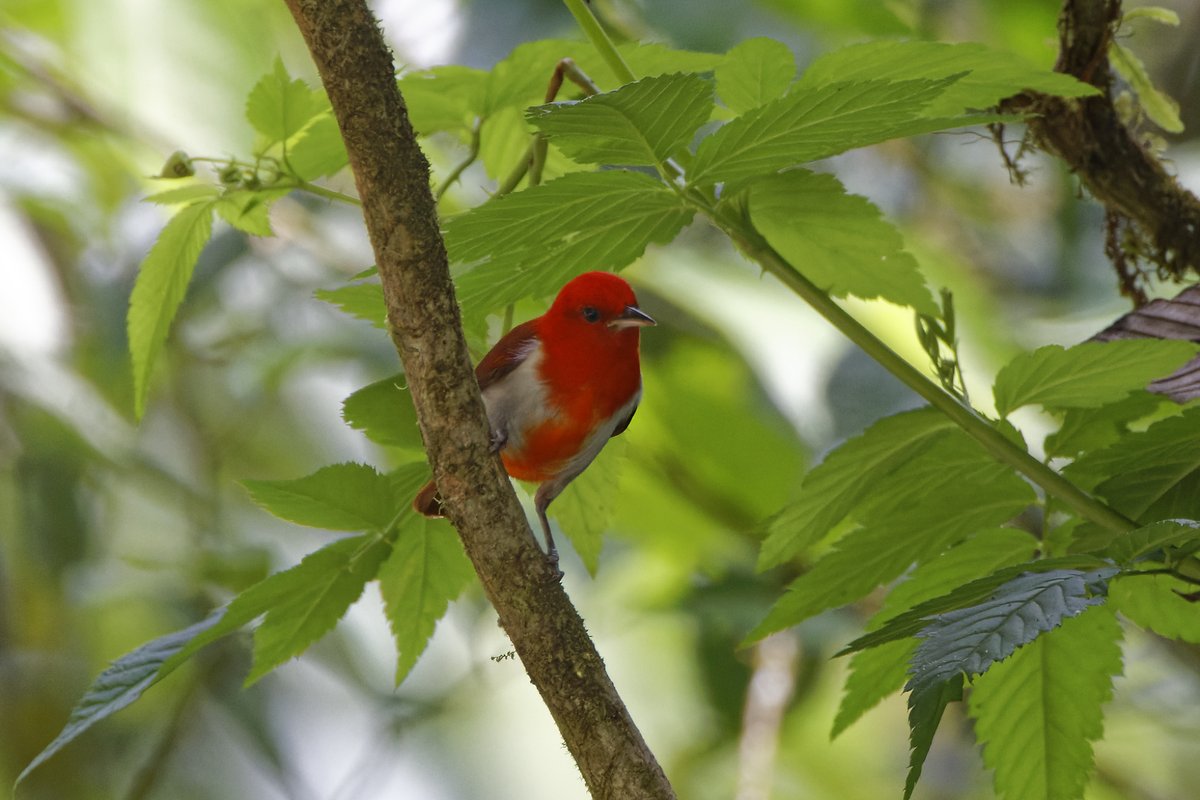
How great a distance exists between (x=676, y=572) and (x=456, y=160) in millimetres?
935

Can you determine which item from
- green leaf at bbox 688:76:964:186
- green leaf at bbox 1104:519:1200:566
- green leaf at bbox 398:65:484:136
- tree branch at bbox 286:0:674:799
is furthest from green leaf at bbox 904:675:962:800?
green leaf at bbox 398:65:484:136

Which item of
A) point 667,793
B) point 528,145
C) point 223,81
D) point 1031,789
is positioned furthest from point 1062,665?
point 223,81

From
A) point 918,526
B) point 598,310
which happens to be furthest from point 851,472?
point 598,310

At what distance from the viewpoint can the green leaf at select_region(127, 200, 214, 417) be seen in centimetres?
103

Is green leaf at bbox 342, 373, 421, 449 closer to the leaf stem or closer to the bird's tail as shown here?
the bird's tail

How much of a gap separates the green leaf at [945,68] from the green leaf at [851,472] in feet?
0.81

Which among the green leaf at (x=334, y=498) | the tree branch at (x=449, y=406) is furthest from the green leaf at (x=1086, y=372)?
the green leaf at (x=334, y=498)

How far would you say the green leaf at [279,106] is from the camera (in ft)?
3.29

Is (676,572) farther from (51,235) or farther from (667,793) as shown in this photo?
(51,235)

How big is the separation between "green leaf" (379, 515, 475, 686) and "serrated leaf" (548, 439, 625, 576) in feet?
0.47

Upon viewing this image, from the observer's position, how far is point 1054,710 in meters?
0.91

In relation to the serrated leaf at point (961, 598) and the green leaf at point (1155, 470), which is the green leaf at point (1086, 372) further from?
the serrated leaf at point (961, 598)

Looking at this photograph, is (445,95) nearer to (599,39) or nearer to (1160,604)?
(599,39)

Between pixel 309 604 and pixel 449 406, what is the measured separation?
0.27 meters
